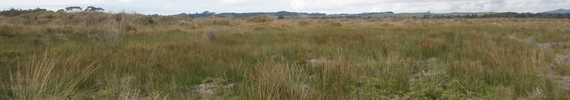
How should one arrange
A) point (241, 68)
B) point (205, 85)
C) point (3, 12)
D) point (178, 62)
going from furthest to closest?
point (3, 12) < point (178, 62) < point (241, 68) < point (205, 85)

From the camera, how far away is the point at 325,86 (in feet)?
13.6

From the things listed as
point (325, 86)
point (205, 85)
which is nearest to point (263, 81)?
point (325, 86)

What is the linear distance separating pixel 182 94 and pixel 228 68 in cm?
160

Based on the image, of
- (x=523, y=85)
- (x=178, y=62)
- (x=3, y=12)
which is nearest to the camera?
(x=523, y=85)

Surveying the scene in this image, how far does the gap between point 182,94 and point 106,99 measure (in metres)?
0.72

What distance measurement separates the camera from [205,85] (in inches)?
186

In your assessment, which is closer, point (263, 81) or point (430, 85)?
point (263, 81)

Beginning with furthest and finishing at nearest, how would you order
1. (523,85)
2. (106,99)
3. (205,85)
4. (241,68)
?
(241,68), (205,85), (523,85), (106,99)

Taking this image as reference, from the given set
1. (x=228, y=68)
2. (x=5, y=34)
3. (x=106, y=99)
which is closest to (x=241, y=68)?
(x=228, y=68)

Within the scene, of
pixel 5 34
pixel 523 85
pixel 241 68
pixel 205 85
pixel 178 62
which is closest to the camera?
pixel 523 85

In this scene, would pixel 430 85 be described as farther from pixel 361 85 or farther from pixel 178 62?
pixel 178 62

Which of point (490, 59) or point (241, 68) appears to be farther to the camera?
point (490, 59)

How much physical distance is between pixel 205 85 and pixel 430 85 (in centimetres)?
267

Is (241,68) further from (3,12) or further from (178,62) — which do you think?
(3,12)
